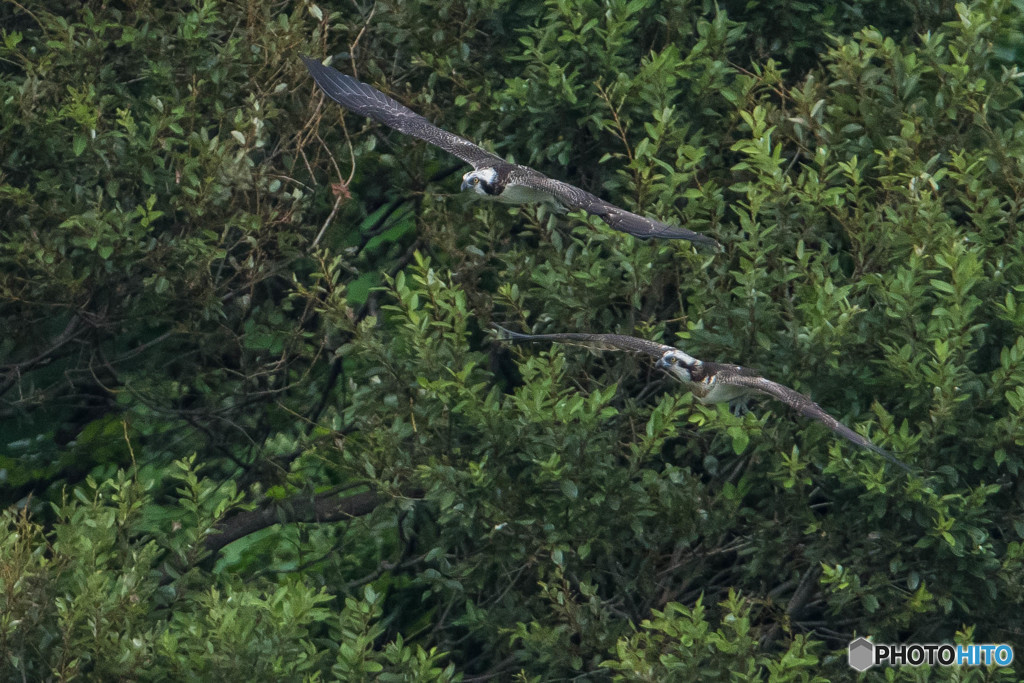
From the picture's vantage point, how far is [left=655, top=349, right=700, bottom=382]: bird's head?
6852mm

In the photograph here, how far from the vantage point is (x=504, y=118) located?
8.00 m

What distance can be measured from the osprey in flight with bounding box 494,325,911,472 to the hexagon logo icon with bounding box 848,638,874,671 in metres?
0.97

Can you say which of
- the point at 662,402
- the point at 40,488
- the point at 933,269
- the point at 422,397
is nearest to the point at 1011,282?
the point at 933,269

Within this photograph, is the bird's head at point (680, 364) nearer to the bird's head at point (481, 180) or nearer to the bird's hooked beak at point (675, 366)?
the bird's hooked beak at point (675, 366)

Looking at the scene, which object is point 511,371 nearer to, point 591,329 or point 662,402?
point 591,329

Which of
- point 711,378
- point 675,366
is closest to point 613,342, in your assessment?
point 675,366

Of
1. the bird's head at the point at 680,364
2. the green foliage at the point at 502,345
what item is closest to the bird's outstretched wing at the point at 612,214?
the green foliage at the point at 502,345

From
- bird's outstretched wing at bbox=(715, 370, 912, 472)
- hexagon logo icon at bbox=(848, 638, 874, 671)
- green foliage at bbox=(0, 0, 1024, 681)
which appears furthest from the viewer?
hexagon logo icon at bbox=(848, 638, 874, 671)

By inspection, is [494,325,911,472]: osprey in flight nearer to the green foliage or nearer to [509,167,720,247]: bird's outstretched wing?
the green foliage

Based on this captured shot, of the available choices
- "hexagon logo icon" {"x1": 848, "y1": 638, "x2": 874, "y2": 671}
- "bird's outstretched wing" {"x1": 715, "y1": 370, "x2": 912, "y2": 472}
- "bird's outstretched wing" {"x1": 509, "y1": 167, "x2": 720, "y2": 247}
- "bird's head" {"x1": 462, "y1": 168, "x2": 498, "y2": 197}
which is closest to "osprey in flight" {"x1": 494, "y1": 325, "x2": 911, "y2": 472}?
"bird's outstretched wing" {"x1": 715, "y1": 370, "x2": 912, "y2": 472}

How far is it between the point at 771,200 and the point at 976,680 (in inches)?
97.9

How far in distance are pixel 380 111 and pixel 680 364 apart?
7.12 feet

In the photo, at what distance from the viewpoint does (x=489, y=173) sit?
7.25m

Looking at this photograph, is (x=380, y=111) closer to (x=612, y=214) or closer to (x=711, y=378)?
(x=612, y=214)
